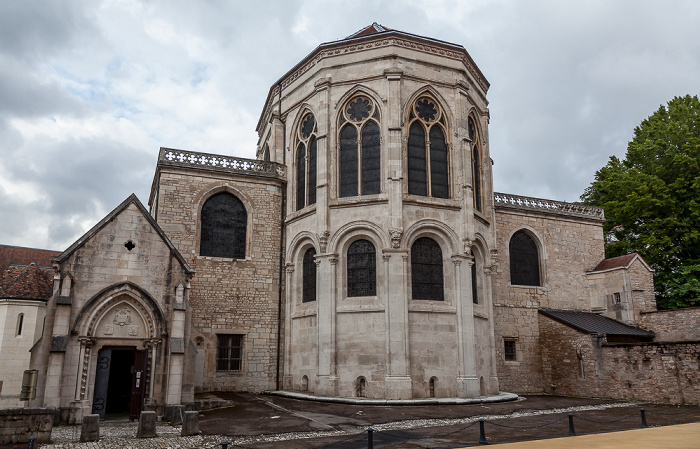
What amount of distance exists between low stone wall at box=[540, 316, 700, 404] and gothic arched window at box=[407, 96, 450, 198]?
890cm

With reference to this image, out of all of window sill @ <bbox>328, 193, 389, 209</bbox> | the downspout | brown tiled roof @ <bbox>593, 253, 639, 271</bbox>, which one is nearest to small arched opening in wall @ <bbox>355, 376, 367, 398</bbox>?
the downspout

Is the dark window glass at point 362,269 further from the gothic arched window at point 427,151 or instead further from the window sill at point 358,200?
the gothic arched window at point 427,151

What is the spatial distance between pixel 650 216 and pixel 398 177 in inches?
681

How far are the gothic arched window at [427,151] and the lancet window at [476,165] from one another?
1.85 meters

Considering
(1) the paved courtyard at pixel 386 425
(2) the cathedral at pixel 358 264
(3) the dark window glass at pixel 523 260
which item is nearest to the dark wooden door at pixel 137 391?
(2) the cathedral at pixel 358 264

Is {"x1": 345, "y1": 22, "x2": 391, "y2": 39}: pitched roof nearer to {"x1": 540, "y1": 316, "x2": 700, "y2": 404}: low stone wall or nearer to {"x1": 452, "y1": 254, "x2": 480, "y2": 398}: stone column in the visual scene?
{"x1": 452, "y1": 254, "x2": 480, "y2": 398}: stone column

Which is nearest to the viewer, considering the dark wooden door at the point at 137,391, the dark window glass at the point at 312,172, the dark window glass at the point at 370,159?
the dark wooden door at the point at 137,391

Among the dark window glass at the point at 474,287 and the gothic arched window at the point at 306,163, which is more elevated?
the gothic arched window at the point at 306,163

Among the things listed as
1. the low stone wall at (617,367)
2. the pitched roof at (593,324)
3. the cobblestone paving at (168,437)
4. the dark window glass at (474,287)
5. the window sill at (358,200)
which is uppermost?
the window sill at (358,200)

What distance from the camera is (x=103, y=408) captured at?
15.3m

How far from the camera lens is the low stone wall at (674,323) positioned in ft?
76.9

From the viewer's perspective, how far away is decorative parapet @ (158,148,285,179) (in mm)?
22328

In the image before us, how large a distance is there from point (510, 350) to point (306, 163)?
12.8 metres

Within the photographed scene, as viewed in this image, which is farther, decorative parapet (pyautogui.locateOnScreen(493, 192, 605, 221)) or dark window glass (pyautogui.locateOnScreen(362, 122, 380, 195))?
decorative parapet (pyautogui.locateOnScreen(493, 192, 605, 221))
